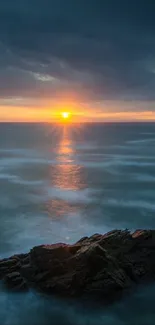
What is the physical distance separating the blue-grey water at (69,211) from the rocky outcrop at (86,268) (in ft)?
4.29

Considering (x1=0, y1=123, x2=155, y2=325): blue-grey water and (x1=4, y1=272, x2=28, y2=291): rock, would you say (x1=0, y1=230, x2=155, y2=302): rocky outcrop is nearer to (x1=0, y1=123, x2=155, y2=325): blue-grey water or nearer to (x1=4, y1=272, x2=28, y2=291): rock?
(x1=4, y1=272, x2=28, y2=291): rock

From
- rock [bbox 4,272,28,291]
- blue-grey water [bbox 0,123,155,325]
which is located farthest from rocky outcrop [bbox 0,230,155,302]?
blue-grey water [bbox 0,123,155,325]

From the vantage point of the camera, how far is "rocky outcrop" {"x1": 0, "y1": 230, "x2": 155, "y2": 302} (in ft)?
113

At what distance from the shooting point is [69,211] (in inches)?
2441

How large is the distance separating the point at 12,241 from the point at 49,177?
5057cm

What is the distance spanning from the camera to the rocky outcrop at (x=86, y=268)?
3450cm

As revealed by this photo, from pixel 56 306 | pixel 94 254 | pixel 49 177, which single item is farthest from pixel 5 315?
pixel 49 177

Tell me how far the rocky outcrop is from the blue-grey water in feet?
4.29

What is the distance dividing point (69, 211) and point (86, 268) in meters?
26.8

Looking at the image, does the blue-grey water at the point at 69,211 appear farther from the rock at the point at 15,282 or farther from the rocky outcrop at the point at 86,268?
the rocky outcrop at the point at 86,268

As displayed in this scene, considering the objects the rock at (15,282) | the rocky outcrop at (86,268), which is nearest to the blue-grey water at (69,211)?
the rock at (15,282)

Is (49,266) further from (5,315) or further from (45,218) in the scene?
(45,218)

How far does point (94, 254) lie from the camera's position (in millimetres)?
35688

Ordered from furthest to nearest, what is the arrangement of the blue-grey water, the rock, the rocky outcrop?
the rock, the rocky outcrop, the blue-grey water
